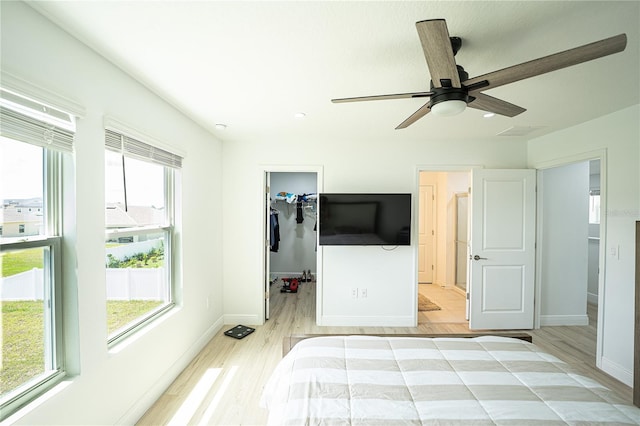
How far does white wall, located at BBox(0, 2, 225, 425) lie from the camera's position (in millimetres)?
1182

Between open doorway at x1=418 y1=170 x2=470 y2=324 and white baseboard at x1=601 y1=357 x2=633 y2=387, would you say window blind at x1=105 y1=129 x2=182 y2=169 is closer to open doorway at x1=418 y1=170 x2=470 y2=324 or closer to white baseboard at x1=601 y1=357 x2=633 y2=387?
open doorway at x1=418 y1=170 x2=470 y2=324

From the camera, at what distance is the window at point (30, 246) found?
44.3 inches

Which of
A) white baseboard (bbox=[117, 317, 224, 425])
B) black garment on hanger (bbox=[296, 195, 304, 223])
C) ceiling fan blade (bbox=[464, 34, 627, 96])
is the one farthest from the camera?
black garment on hanger (bbox=[296, 195, 304, 223])

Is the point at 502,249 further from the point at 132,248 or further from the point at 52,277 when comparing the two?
the point at 52,277

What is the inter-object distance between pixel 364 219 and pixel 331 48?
2027 mm

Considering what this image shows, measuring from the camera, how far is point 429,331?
3197 millimetres

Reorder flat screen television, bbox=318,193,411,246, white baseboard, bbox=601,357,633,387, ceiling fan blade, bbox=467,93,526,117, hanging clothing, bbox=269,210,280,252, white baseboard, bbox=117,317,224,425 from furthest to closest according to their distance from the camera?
hanging clothing, bbox=269,210,280,252
flat screen television, bbox=318,193,411,246
white baseboard, bbox=601,357,633,387
white baseboard, bbox=117,317,224,425
ceiling fan blade, bbox=467,93,526,117

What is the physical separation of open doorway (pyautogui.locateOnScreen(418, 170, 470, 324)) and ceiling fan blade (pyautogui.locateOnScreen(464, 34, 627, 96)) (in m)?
3.32

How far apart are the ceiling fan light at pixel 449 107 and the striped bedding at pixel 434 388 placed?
139 cm

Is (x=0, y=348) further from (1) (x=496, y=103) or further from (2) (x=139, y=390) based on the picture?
(1) (x=496, y=103)

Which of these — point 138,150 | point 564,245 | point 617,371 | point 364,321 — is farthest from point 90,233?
point 564,245

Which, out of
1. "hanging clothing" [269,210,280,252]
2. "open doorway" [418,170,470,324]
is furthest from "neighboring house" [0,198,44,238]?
"open doorway" [418,170,470,324]

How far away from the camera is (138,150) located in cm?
186

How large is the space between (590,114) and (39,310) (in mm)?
4361
